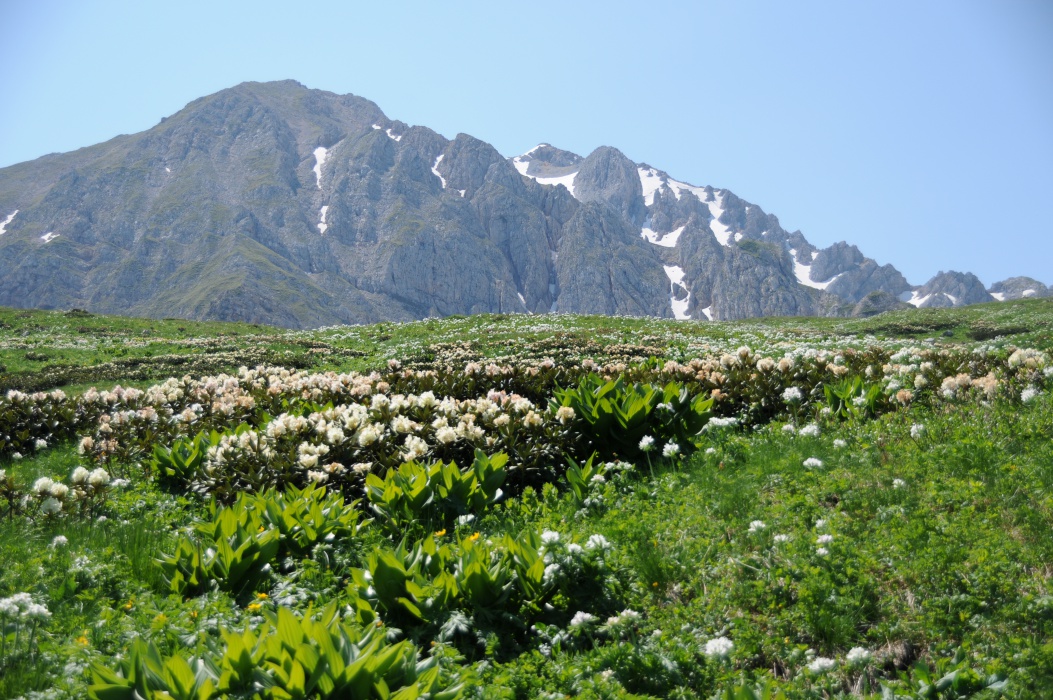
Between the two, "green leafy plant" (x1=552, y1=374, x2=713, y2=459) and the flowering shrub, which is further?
"green leafy plant" (x1=552, y1=374, x2=713, y2=459)

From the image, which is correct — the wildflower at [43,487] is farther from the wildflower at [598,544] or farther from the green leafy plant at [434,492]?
the wildflower at [598,544]

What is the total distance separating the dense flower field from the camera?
10.3 feet

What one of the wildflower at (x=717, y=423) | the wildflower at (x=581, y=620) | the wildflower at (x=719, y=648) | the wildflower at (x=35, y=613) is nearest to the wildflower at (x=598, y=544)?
the wildflower at (x=581, y=620)

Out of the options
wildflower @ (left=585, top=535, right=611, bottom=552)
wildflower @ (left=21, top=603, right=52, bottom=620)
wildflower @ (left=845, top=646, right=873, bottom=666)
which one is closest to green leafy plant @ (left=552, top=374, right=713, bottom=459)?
wildflower @ (left=585, top=535, right=611, bottom=552)

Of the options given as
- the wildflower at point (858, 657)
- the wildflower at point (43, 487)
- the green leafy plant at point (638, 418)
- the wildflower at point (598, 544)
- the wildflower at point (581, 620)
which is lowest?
the wildflower at point (581, 620)

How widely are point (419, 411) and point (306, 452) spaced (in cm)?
173

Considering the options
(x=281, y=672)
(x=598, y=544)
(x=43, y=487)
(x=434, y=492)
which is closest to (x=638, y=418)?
(x=434, y=492)

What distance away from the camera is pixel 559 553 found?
425cm

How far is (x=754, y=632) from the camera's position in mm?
3531

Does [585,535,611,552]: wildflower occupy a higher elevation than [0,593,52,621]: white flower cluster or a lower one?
higher

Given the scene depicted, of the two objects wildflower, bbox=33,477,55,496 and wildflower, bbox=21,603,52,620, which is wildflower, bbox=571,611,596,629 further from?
wildflower, bbox=33,477,55,496

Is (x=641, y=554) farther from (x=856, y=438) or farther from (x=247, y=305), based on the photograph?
(x=247, y=305)

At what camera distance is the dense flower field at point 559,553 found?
3125 mm

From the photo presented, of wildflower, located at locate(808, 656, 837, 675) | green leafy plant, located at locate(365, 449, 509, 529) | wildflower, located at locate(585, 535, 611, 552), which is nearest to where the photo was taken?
wildflower, located at locate(808, 656, 837, 675)
